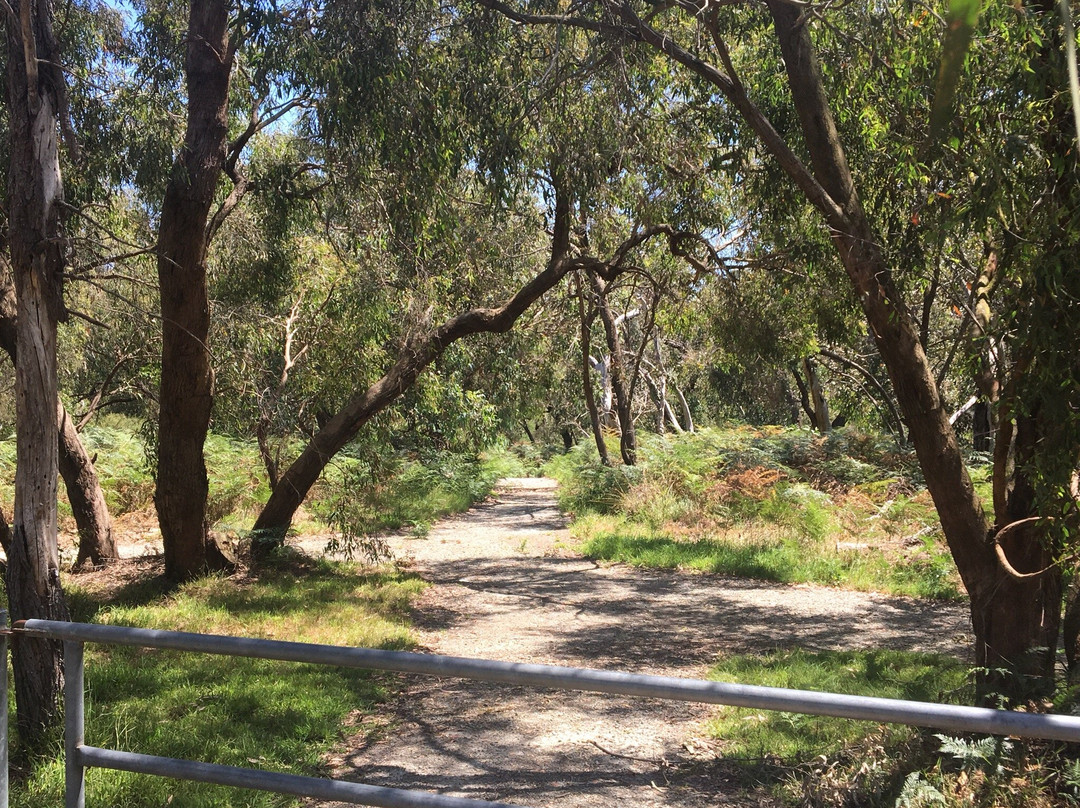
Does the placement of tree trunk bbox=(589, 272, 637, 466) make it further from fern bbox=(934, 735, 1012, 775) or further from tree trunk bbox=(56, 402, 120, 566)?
fern bbox=(934, 735, 1012, 775)

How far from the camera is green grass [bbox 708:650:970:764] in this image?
611cm

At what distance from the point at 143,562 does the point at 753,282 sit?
8.87 m

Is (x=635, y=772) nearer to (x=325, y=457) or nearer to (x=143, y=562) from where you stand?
(x=325, y=457)

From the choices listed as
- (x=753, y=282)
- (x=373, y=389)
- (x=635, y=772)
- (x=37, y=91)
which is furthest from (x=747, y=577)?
(x=37, y=91)

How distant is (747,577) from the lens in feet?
42.4

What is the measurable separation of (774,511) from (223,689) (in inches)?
423

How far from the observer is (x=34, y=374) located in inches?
220

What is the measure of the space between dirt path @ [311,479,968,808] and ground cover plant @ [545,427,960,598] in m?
0.62

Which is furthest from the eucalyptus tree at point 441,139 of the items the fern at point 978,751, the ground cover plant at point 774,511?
the fern at point 978,751

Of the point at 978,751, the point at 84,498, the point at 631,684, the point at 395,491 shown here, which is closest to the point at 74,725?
the point at 631,684

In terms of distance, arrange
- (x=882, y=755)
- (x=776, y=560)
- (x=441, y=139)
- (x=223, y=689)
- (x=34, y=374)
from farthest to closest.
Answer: (x=776, y=560) < (x=441, y=139) < (x=223, y=689) < (x=34, y=374) < (x=882, y=755)

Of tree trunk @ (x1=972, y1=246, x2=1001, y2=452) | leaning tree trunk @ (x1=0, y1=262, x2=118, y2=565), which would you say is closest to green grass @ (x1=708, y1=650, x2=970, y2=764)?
tree trunk @ (x1=972, y1=246, x2=1001, y2=452)

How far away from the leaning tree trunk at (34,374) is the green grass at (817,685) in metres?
4.38

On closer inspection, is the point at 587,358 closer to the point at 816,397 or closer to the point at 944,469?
the point at 944,469
